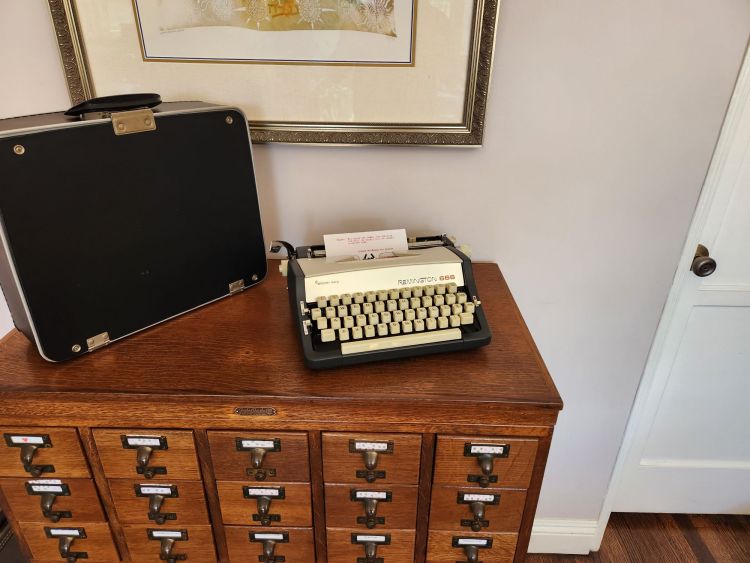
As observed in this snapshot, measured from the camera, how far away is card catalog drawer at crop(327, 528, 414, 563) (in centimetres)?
97

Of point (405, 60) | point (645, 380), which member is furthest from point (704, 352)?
point (405, 60)

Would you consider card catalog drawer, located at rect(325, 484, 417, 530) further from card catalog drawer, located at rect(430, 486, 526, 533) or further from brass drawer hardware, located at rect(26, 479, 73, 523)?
brass drawer hardware, located at rect(26, 479, 73, 523)

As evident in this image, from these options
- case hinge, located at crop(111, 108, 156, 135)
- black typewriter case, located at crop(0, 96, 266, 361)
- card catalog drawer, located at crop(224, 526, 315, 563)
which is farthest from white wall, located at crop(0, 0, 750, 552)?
card catalog drawer, located at crop(224, 526, 315, 563)

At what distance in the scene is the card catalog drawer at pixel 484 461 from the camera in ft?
2.80

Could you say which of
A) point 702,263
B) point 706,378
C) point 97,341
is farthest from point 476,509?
point 706,378

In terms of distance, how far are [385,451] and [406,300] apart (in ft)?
0.88

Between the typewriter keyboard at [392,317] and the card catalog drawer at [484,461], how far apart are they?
185 mm

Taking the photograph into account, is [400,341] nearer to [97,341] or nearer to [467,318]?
[467,318]

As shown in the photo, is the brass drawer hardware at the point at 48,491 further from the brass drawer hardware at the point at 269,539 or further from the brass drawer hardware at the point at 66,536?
the brass drawer hardware at the point at 269,539

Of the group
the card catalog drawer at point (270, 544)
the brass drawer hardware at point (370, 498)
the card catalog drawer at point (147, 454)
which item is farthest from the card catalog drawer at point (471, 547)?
the card catalog drawer at point (147, 454)

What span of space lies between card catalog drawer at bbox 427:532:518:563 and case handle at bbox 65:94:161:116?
0.96m

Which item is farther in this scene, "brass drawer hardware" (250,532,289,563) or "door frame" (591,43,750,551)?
"door frame" (591,43,750,551)

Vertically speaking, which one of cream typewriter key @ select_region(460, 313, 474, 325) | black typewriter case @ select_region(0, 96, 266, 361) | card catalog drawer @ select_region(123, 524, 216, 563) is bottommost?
card catalog drawer @ select_region(123, 524, 216, 563)

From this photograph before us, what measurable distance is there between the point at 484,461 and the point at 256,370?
42 centimetres
